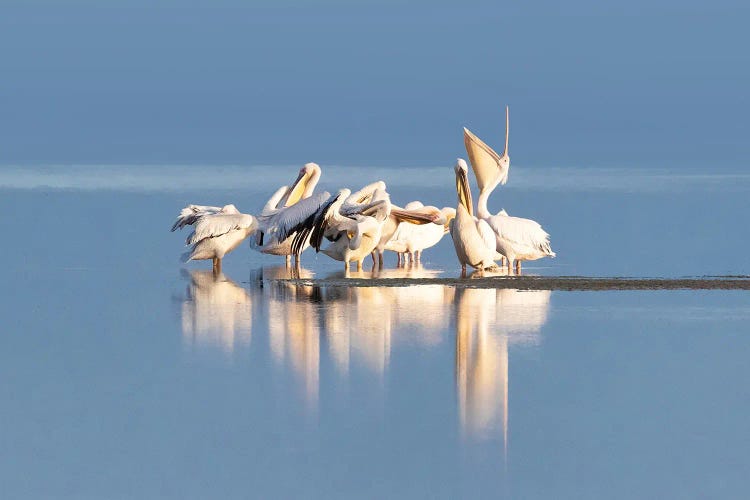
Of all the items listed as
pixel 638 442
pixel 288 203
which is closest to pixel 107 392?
pixel 638 442

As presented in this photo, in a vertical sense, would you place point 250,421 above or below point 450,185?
below

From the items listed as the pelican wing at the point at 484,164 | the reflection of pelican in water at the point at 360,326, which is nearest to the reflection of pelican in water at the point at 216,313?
the reflection of pelican in water at the point at 360,326

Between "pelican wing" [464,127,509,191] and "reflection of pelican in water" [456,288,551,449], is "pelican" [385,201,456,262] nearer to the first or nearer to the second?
"pelican wing" [464,127,509,191]

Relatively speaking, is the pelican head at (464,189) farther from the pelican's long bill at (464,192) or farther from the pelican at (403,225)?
the pelican at (403,225)

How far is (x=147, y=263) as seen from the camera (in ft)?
44.2

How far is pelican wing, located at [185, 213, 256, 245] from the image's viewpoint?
41.9 ft

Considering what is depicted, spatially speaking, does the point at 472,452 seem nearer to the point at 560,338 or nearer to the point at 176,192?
the point at 560,338

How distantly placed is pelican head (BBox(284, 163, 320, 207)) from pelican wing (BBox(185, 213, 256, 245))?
2212mm

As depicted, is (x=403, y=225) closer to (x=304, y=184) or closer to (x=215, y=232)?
(x=304, y=184)

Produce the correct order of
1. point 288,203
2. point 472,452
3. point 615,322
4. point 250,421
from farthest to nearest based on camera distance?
point 288,203 < point 615,322 < point 250,421 < point 472,452

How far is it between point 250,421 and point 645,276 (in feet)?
21.5

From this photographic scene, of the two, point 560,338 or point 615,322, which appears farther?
point 615,322

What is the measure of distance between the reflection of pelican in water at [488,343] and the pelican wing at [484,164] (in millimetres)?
4414

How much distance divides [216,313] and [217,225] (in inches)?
136
